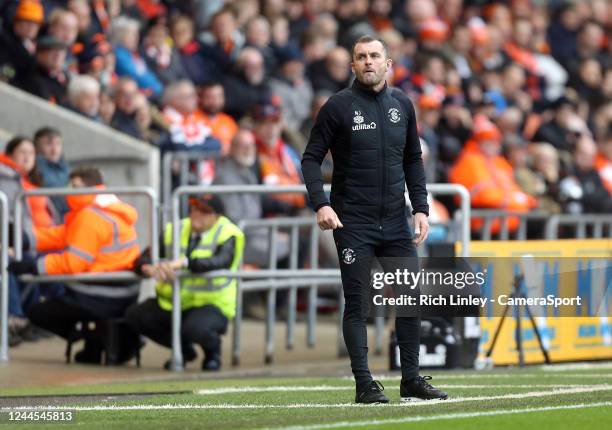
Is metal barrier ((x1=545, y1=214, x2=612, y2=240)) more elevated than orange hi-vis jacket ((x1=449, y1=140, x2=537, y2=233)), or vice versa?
orange hi-vis jacket ((x1=449, y1=140, x2=537, y2=233))

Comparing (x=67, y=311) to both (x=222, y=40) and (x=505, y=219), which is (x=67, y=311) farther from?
(x=222, y=40)

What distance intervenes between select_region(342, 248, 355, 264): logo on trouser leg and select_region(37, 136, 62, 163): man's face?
644 cm

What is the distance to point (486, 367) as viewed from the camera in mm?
13680

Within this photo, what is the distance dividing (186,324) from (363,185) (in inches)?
196

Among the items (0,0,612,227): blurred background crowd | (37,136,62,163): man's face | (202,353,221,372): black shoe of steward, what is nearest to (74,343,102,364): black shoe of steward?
(202,353,221,372): black shoe of steward

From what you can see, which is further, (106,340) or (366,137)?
(106,340)

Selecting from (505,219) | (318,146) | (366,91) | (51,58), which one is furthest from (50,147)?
(366,91)

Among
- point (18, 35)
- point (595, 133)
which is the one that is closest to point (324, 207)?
point (18, 35)

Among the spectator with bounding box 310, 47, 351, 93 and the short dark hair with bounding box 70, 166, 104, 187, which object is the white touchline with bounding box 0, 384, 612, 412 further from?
the spectator with bounding box 310, 47, 351, 93

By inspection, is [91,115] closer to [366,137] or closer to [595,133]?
[366,137]

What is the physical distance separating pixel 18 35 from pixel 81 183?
9.00 feet

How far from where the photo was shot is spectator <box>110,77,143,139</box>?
56.4 ft

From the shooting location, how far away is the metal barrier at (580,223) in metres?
17.5

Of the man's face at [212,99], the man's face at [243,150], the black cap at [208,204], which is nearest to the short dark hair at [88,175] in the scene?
the black cap at [208,204]
